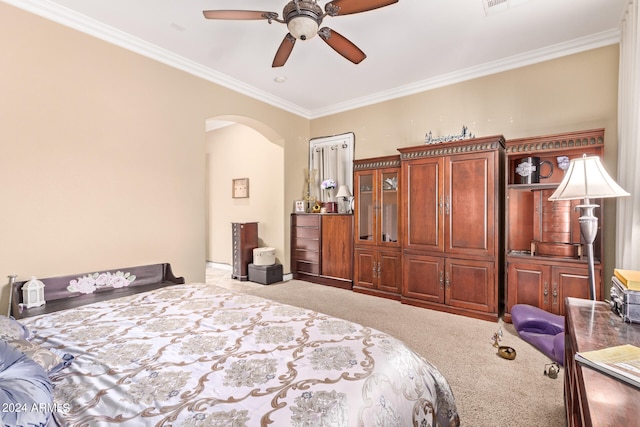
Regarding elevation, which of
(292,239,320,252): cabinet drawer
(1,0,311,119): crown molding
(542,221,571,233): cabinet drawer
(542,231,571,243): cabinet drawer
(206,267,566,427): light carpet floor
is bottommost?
(206,267,566,427): light carpet floor

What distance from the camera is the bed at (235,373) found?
2.99 ft

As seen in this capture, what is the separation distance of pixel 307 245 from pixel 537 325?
338 cm

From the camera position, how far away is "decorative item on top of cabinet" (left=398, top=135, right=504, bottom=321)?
334 centimetres

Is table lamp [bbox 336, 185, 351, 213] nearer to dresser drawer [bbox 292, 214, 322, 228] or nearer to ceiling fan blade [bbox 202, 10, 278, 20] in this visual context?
dresser drawer [bbox 292, 214, 322, 228]

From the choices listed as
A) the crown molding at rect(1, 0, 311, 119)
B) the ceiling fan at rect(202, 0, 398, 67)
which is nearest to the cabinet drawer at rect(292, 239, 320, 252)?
the crown molding at rect(1, 0, 311, 119)

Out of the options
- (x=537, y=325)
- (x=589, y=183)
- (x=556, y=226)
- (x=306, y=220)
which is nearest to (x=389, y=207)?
(x=306, y=220)

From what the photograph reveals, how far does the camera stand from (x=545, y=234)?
10.7ft

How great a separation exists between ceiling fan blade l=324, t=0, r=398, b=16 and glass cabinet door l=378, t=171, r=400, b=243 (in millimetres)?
2433

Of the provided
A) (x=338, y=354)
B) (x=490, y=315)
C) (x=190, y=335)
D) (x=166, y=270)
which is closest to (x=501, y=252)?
(x=490, y=315)

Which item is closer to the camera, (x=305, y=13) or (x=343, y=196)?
(x=305, y=13)

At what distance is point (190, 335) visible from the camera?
149 cm

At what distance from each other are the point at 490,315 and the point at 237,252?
4029 mm

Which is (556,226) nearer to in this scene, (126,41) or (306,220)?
(306,220)

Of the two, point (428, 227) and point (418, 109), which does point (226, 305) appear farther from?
point (418, 109)
